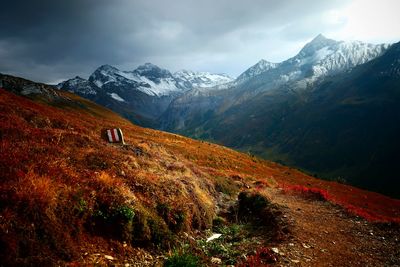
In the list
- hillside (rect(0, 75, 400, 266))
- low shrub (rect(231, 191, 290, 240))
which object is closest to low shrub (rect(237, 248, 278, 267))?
hillside (rect(0, 75, 400, 266))

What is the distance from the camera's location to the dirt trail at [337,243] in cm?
1130

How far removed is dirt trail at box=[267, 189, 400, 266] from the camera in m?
11.3

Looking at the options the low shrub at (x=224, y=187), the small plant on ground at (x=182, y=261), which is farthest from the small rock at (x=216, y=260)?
the low shrub at (x=224, y=187)

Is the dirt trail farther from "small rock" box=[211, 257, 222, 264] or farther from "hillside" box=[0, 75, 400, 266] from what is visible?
"small rock" box=[211, 257, 222, 264]

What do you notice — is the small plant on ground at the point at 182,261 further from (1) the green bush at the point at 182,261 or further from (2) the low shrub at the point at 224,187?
(2) the low shrub at the point at 224,187

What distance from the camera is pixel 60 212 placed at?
9.20m

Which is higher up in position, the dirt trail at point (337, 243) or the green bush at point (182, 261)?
the green bush at point (182, 261)

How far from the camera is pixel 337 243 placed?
13523 millimetres

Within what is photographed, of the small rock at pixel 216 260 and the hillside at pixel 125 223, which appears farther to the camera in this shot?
the small rock at pixel 216 260

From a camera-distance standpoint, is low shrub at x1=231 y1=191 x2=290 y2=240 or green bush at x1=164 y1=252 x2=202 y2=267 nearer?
green bush at x1=164 y1=252 x2=202 y2=267

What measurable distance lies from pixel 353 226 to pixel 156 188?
12186 millimetres

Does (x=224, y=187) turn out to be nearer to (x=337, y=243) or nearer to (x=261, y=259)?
(x=337, y=243)

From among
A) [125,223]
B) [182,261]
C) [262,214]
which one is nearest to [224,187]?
[262,214]

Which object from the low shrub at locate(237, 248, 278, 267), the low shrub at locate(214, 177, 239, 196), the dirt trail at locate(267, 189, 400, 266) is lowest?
the low shrub at locate(214, 177, 239, 196)
